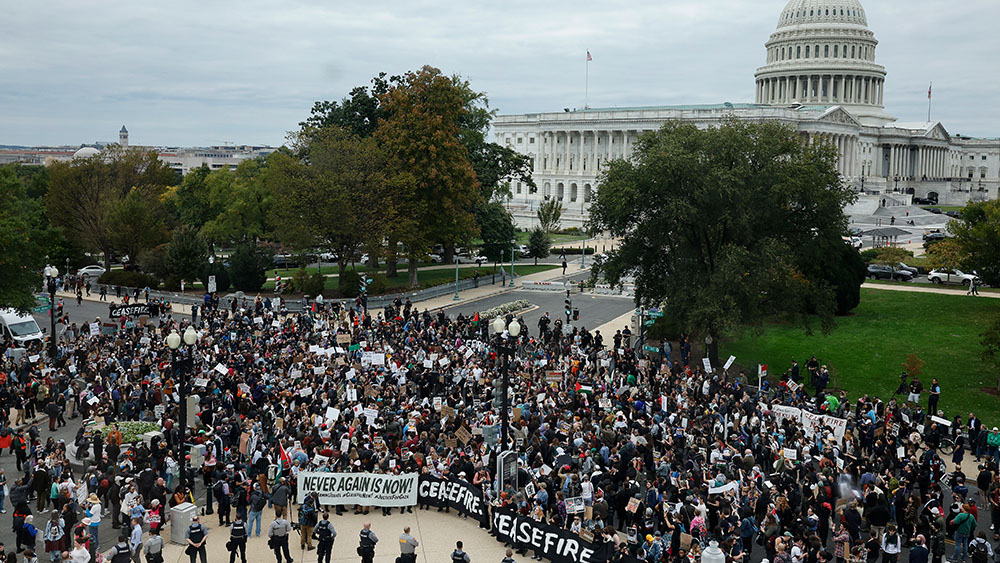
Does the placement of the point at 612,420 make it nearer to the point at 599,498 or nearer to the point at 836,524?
the point at 599,498

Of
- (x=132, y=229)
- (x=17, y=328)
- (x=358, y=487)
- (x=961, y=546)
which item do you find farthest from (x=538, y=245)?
(x=961, y=546)

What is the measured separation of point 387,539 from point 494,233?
48.6 meters

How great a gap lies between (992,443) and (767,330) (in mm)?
20502

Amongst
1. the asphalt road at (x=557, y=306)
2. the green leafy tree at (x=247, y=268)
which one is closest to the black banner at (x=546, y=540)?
the asphalt road at (x=557, y=306)

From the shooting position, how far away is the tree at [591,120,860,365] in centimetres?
3462

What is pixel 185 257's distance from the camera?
59.3 metres

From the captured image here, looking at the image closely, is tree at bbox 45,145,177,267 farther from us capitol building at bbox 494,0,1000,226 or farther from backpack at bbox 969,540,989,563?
backpack at bbox 969,540,989,563

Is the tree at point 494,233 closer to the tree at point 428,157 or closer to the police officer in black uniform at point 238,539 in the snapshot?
the tree at point 428,157

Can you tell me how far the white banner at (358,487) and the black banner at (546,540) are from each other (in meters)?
2.57

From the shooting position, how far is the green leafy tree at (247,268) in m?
58.1

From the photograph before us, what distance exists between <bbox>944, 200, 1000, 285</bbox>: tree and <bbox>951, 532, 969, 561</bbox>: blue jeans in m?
29.8

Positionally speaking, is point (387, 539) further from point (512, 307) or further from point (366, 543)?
point (512, 307)

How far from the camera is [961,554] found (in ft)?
61.2

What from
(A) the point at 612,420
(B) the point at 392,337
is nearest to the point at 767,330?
(B) the point at 392,337
